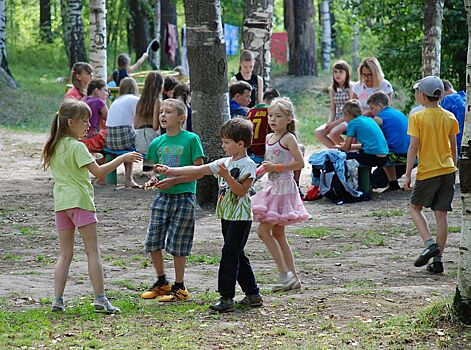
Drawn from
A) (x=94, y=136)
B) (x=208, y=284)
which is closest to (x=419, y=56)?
(x=94, y=136)

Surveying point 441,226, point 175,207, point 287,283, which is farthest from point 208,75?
point 175,207

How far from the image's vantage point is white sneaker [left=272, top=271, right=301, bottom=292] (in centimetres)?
811

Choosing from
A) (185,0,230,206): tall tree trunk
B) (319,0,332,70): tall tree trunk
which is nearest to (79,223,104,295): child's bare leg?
(185,0,230,206): tall tree trunk

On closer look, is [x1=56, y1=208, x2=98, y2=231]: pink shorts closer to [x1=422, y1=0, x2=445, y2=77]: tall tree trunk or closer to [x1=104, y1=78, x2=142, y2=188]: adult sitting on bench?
[x1=104, y1=78, x2=142, y2=188]: adult sitting on bench

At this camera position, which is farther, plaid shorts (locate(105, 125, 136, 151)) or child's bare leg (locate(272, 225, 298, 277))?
plaid shorts (locate(105, 125, 136, 151))

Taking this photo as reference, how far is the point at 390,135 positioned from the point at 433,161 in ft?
16.2

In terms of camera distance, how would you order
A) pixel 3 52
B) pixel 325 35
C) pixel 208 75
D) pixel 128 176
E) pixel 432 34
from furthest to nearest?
1. pixel 325 35
2. pixel 3 52
3. pixel 432 34
4. pixel 128 176
5. pixel 208 75

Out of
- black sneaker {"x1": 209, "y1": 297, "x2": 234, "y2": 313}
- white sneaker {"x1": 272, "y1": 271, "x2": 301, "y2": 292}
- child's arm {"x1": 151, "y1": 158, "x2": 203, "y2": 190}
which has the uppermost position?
child's arm {"x1": 151, "y1": 158, "x2": 203, "y2": 190}

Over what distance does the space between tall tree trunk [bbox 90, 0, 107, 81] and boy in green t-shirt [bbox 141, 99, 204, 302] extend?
1192 cm

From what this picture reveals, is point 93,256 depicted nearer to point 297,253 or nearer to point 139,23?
point 297,253

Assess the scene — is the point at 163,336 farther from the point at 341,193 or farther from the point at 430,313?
the point at 341,193

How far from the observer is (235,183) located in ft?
23.5

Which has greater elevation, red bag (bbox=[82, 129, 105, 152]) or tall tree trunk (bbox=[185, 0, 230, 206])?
tall tree trunk (bbox=[185, 0, 230, 206])

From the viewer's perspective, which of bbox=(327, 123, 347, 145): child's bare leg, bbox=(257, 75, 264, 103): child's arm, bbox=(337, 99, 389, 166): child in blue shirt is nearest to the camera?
bbox=(337, 99, 389, 166): child in blue shirt
